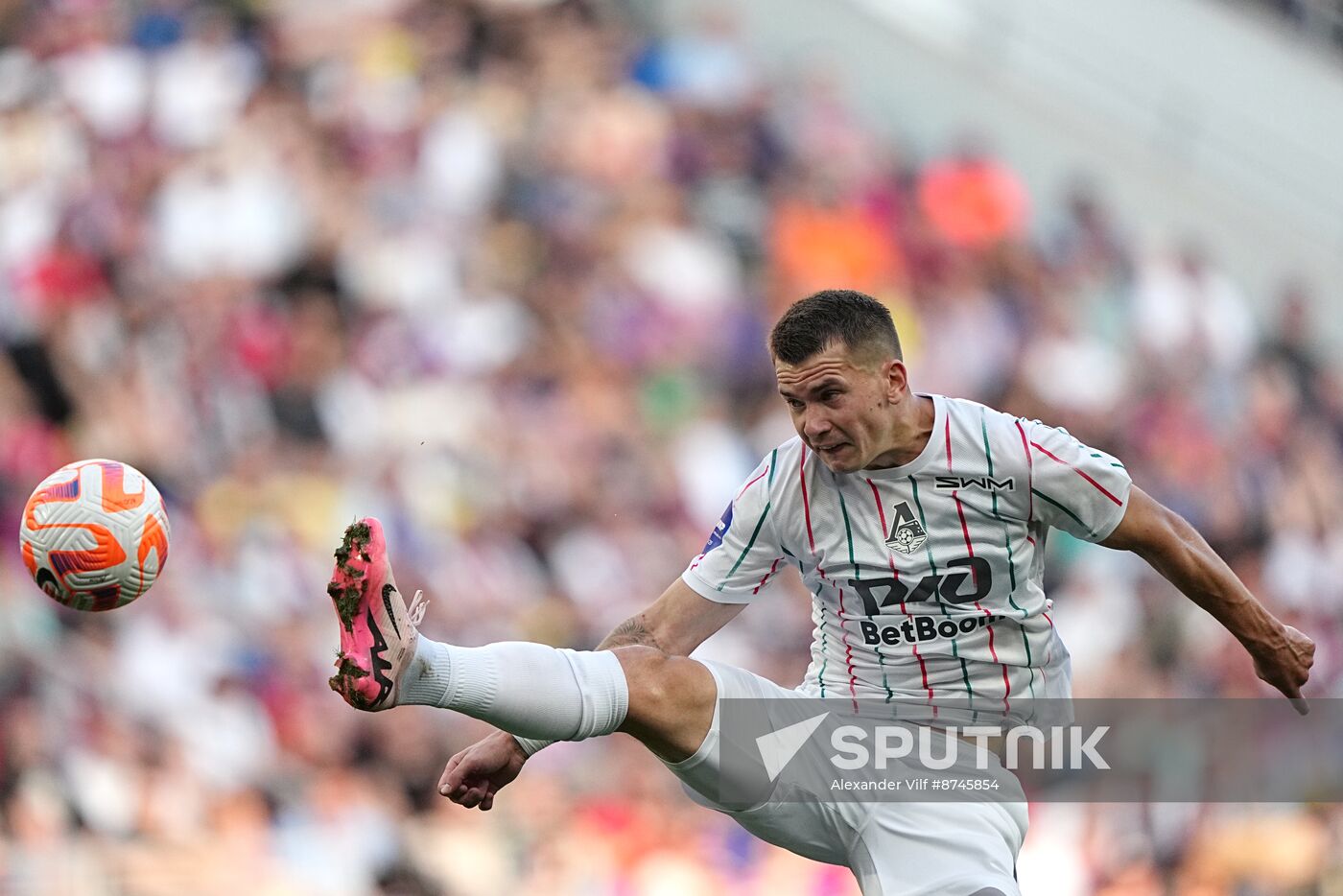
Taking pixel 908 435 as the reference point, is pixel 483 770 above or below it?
below

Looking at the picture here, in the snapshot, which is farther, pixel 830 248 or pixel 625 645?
pixel 830 248

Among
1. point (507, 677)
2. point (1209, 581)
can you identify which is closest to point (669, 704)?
point (507, 677)

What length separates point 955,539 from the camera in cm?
544

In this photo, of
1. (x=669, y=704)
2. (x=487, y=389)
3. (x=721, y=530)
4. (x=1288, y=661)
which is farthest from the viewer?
(x=487, y=389)

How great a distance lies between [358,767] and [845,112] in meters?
6.24

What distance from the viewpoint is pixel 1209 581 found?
534 centimetres

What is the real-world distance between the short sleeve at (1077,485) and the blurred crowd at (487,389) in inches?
200

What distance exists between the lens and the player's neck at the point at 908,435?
538cm

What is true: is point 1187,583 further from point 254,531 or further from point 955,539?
point 254,531

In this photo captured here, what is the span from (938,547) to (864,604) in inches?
11.3

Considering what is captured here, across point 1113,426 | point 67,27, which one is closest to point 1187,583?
point 1113,426

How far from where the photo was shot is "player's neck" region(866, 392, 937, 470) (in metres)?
A: 5.38

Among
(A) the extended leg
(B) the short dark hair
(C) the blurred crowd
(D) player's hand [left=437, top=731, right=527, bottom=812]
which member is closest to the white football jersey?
(B) the short dark hair

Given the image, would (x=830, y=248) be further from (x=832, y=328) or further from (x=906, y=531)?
(x=832, y=328)
